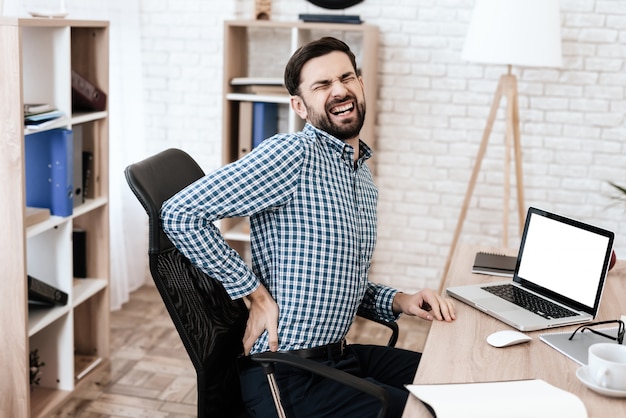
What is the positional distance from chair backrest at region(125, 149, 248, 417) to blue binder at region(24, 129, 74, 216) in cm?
96

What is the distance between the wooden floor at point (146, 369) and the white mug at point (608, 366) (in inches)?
68.1

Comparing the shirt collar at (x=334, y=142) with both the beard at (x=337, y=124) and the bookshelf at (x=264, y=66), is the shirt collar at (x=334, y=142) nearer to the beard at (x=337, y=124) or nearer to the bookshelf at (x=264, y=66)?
the beard at (x=337, y=124)

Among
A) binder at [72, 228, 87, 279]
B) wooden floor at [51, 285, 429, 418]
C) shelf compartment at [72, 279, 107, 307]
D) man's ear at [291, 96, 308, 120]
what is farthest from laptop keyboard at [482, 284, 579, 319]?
binder at [72, 228, 87, 279]

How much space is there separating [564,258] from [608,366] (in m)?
0.58

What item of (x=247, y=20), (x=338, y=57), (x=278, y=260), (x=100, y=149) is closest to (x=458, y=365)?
(x=278, y=260)

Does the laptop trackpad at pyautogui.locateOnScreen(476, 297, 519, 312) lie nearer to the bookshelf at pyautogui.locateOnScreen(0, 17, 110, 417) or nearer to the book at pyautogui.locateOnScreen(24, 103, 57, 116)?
the bookshelf at pyautogui.locateOnScreen(0, 17, 110, 417)

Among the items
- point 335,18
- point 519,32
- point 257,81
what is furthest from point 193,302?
point 335,18

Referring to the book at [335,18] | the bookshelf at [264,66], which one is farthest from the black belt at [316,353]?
the book at [335,18]

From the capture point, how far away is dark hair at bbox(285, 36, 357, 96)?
2.00 m

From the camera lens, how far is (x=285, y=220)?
6.20 feet

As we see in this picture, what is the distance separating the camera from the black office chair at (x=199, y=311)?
172cm

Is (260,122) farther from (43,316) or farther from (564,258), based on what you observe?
(564,258)

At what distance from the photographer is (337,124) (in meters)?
2.00

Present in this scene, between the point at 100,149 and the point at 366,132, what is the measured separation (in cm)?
133
